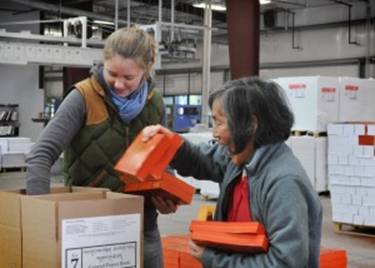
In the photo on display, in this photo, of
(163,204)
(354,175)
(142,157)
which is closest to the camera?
(142,157)

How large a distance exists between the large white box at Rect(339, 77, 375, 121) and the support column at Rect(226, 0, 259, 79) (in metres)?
1.65

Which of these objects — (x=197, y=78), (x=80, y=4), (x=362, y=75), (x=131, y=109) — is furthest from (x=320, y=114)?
(x=197, y=78)

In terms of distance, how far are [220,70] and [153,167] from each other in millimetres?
18841

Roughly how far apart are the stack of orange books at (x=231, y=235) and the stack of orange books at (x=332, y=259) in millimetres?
2637

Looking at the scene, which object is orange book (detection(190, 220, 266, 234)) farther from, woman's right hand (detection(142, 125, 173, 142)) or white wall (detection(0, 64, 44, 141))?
white wall (detection(0, 64, 44, 141))

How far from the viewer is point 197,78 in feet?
70.0

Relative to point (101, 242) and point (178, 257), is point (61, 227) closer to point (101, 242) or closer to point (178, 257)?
point (101, 242)

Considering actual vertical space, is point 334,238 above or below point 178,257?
below

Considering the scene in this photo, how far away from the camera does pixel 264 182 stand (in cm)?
161

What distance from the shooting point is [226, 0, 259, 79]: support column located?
10422 mm

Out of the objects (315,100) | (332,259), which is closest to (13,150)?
(315,100)

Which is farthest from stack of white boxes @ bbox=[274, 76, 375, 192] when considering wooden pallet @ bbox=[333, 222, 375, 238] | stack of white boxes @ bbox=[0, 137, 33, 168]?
stack of white boxes @ bbox=[0, 137, 33, 168]

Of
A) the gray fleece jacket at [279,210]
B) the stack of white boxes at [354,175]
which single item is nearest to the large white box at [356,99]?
the stack of white boxes at [354,175]

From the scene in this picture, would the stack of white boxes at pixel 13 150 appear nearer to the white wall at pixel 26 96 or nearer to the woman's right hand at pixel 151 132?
the white wall at pixel 26 96
